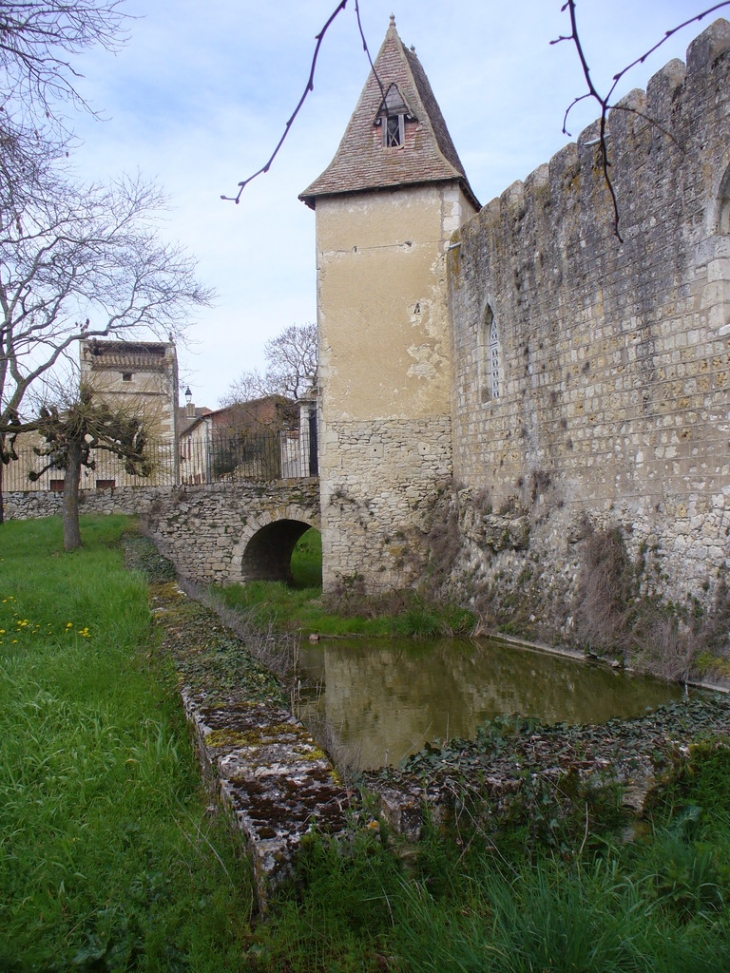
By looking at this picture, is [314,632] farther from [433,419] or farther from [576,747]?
[576,747]

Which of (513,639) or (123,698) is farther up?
(123,698)

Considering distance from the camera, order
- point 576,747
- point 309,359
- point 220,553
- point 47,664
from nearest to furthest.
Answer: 1. point 576,747
2. point 47,664
3. point 220,553
4. point 309,359

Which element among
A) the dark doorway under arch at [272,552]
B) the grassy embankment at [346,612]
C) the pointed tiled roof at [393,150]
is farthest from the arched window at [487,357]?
the dark doorway under arch at [272,552]

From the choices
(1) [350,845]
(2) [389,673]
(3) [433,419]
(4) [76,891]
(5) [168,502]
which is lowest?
(2) [389,673]

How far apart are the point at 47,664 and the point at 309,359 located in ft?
110

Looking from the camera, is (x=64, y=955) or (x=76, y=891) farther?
(x=76, y=891)

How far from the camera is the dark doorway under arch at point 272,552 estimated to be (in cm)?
1822

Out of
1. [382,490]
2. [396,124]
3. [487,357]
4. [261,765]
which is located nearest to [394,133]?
[396,124]

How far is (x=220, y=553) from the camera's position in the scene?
59.3 ft

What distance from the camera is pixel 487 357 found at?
1338 cm

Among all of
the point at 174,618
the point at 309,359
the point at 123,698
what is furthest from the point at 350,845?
the point at 309,359

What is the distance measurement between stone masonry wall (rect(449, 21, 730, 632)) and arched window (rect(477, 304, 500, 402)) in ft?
0.11

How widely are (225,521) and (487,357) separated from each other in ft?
24.6

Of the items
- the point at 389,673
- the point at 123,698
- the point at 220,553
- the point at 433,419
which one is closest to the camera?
the point at 123,698
